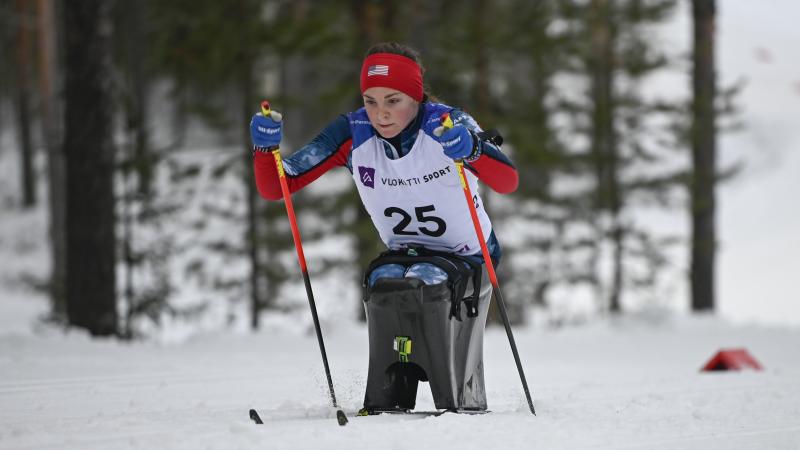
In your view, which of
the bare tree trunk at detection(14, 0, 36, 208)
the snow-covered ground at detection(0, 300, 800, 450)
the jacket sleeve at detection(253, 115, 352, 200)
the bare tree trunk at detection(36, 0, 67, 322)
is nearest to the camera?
the snow-covered ground at detection(0, 300, 800, 450)

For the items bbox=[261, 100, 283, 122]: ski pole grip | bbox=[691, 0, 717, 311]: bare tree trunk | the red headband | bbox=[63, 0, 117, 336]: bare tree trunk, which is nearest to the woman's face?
the red headband

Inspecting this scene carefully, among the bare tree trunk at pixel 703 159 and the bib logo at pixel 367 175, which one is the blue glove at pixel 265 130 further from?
the bare tree trunk at pixel 703 159

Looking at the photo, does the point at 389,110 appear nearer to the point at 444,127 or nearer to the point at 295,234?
the point at 444,127

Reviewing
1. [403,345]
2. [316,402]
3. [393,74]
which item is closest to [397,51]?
[393,74]

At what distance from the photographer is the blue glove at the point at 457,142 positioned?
382cm

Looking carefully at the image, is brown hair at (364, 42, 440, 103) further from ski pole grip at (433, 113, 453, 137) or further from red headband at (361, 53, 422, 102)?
ski pole grip at (433, 113, 453, 137)

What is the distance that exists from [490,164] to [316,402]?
148 cm

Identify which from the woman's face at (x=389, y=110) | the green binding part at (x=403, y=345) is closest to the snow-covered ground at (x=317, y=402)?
the green binding part at (x=403, y=345)

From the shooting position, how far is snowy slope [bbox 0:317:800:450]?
3.33 m

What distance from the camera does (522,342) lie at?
403 inches

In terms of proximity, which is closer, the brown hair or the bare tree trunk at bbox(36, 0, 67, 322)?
the brown hair

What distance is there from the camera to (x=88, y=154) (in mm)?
8469

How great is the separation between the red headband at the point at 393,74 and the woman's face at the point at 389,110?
0.03 metres

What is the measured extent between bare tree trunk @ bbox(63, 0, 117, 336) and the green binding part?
536 cm
